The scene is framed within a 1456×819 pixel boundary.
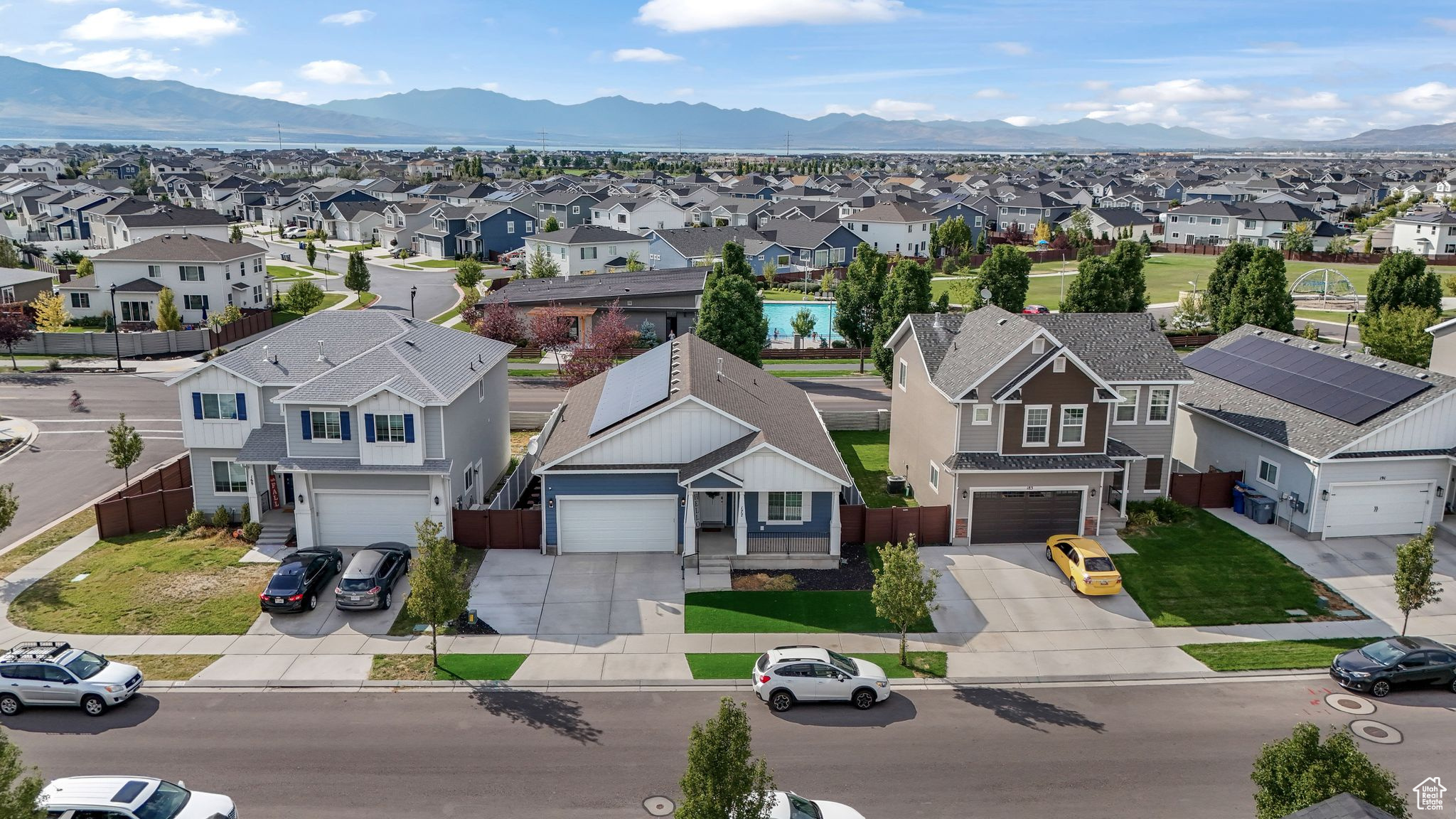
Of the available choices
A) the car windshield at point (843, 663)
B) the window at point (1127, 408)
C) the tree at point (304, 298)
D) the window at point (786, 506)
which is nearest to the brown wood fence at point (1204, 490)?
the window at point (1127, 408)

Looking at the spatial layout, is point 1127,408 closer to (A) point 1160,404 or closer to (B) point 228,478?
(A) point 1160,404

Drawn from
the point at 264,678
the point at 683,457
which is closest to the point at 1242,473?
the point at 683,457

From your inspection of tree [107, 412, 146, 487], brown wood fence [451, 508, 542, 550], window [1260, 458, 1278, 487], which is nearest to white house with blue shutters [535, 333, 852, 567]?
brown wood fence [451, 508, 542, 550]

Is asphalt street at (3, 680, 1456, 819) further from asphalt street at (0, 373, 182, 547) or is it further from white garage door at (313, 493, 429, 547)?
asphalt street at (0, 373, 182, 547)

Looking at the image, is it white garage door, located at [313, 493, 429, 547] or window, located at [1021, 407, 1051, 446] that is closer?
white garage door, located at [313, 493, 429, 547]

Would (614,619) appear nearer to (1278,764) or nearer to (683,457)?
(683,457)

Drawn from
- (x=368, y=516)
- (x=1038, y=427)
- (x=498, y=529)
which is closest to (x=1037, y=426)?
(x=1038, y=427)

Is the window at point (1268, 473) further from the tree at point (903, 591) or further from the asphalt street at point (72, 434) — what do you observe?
the asphalt street at point (72, 434)
